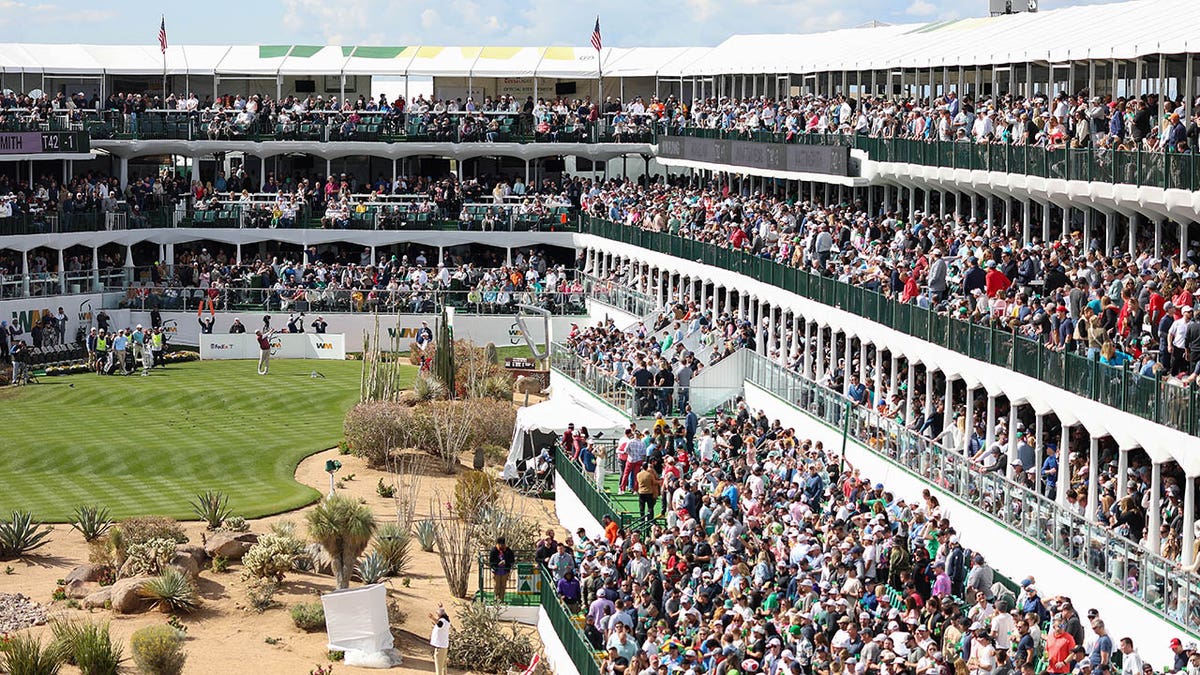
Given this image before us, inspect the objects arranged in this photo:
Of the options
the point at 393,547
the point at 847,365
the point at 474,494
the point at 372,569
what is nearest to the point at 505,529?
the point at 393,547

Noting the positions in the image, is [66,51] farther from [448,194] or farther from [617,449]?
[617,449]

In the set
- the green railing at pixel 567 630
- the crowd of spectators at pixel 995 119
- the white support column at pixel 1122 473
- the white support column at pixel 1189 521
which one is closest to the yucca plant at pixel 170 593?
the green railing at pixel 567 630

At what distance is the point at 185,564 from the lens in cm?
3819

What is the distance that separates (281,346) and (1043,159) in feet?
111

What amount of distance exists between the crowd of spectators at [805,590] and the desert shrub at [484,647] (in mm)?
1717

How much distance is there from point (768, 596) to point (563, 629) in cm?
437

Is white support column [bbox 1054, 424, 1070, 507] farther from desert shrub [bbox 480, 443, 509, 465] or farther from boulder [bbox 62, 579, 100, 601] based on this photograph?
desert shrub [bbox 480, 443, 509, 465]

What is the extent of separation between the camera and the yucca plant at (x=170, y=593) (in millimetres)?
36750

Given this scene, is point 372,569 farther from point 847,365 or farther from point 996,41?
point 996,41

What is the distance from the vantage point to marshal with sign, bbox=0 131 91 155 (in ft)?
222

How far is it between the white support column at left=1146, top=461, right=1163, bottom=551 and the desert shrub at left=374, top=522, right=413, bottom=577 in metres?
16.6

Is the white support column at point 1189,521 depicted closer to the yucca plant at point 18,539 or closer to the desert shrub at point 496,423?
the yucca plant at point 18,539

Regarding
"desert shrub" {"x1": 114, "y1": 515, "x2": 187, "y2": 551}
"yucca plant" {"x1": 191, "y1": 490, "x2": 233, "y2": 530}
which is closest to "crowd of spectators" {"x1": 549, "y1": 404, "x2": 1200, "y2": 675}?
"desert shrub" {"x1": 114, "y1": 515, "x2": 187, "y2": 551}

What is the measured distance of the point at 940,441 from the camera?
3469cm
